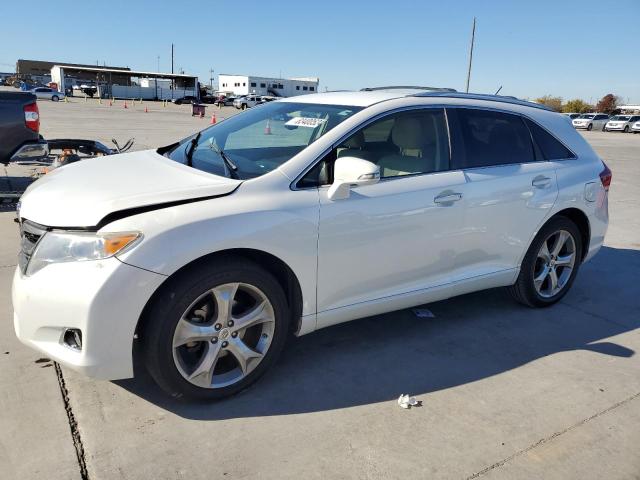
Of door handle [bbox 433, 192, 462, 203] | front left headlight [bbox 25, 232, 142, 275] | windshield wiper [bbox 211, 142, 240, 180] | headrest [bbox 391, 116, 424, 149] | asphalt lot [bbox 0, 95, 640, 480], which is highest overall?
headrest [bbox 391, 116, 424, 149]

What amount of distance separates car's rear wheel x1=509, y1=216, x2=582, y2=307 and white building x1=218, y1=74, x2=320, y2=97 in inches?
3216

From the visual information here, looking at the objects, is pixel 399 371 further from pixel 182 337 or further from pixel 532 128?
pixel 532 128

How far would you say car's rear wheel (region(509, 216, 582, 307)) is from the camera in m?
4.21

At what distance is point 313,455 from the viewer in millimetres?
2533

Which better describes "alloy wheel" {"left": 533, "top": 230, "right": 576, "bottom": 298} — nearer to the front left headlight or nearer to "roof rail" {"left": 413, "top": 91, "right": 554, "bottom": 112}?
"roof rail" {"left": 413, "top": 91, "right": 554, "bottom": 112}

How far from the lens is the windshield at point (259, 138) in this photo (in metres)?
3.19

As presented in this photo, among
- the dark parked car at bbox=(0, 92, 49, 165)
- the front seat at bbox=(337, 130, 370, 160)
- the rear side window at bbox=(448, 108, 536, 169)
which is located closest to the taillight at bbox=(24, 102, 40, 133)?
the dark parked car at bbox=(0, 92, 49, 165)

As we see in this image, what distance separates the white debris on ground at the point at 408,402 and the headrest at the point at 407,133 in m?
1.64

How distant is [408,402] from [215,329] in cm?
116

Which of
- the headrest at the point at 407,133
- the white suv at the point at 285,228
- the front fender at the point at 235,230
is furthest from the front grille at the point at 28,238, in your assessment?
the headrest at the point at 407,133

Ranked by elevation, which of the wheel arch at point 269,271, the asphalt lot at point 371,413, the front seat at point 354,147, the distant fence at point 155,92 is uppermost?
the distant fence at point 155,92

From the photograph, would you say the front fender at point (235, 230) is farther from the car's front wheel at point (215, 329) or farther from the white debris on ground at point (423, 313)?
the white debris on ground at point (423, 313)

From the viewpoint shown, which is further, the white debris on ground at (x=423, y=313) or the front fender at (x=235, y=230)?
the white debris on ground at (x=423, y=313)

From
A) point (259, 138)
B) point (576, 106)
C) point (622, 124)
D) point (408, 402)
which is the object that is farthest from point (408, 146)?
point (576, 106)
